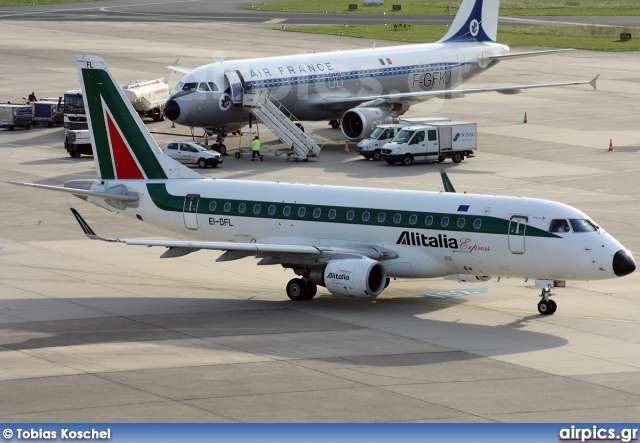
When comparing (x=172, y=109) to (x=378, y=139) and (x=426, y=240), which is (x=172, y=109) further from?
(x=426, y=240)

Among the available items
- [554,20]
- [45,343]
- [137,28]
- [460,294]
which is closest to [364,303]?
[460,294]

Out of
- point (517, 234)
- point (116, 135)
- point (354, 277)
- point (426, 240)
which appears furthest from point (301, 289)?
point (116, 135)

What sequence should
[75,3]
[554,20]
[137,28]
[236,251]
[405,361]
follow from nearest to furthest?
[405,361]
[236,251]
[137,28]
[554,20]
[75,3]

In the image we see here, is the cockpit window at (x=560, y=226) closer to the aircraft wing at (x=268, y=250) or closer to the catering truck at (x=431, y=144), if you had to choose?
the aircraft wing at (x=268, y=250)

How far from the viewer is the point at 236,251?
41.1 m

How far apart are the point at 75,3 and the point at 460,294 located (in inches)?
5824

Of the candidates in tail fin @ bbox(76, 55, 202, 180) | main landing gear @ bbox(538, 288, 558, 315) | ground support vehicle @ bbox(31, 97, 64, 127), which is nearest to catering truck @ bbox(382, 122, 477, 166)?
tail fin @ bbox(76, 55, 202, 180)

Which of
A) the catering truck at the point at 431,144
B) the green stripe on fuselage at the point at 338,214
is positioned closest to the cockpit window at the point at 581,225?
the green stripe on fuselage at the point at 338,214

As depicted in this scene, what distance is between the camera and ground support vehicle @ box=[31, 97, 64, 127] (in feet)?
284

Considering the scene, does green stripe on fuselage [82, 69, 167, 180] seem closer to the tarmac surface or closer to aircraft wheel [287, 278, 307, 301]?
the tarmac surface

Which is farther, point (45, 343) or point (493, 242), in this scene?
point (493, 242)

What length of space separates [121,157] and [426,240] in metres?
13.1

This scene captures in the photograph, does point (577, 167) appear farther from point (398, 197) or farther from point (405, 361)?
point (405, 361)

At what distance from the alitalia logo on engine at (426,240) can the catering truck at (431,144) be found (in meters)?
30.2
